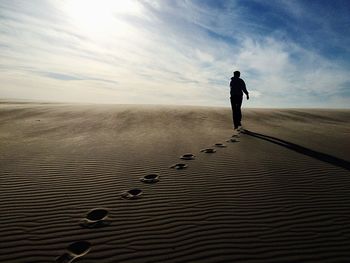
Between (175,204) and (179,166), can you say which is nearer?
(175,204)

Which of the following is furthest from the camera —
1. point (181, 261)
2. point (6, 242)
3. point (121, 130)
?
point (121, 130)

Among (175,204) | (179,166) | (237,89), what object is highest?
(237,89)

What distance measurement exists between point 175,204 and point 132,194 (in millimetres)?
901

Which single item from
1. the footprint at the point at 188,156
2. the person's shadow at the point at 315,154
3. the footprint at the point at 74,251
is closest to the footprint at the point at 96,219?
the footprint at the point at 74,251

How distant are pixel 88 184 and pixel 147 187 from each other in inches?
47.2

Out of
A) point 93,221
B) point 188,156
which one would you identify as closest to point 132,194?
point 93,221

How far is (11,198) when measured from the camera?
4969mm

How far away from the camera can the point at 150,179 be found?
19.4ft

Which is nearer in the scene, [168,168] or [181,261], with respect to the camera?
[181,261]

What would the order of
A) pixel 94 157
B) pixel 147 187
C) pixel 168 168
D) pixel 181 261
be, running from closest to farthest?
pixel 181 261 < pixel 147 187 < pixel 168 168 < pixel 94 157

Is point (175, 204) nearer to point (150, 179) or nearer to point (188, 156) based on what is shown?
point (150, 179)

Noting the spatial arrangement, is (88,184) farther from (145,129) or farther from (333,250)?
(145,129)

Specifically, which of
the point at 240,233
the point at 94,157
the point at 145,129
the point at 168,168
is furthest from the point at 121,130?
the point at 240,233

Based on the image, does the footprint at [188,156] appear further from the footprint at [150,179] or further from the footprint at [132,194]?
the footprint at [132,194]
